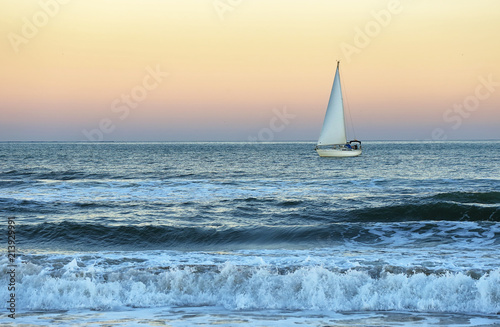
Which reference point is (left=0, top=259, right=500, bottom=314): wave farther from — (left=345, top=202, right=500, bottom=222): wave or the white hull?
the white hull

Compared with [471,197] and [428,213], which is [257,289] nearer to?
[428,213]

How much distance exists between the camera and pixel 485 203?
2353 cm

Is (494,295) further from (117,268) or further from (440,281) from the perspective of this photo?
(117,268)

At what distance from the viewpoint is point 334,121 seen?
6638cm

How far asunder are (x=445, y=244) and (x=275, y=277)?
21.9 ft

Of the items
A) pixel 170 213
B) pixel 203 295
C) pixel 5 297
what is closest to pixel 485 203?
pixel 170 213

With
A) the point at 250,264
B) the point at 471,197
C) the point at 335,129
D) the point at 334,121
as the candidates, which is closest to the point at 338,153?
the point at 335,129

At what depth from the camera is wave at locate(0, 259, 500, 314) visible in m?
9.62

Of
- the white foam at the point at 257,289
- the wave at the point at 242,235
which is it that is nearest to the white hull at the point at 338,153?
the wave at the point at 242,235

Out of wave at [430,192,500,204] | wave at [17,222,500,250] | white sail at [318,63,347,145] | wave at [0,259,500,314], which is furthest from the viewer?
white sail at [318,63,347,145]

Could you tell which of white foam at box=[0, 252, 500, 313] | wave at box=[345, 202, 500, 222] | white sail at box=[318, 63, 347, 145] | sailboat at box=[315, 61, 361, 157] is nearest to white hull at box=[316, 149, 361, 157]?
sailboat at box=[315, 61, 361, 157]

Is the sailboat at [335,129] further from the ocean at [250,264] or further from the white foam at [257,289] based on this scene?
the white foam at [257,289]

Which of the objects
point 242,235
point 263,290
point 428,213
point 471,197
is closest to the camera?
point 263,290

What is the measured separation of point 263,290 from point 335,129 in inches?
2300
